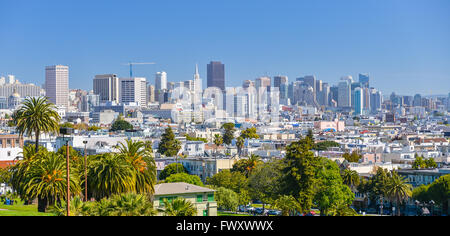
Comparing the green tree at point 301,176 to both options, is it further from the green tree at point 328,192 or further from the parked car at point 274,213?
the parked car at point 274,213

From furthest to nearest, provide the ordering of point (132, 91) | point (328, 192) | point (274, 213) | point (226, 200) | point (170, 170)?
point (132, 91)
point (170, 170)
point (226, 200)
point (274, 213)
point (328, 192)

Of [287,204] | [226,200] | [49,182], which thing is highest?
[49,182]

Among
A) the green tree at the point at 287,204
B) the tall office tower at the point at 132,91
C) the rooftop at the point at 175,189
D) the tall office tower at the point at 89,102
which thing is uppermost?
the tall office tower at the point at 132,91

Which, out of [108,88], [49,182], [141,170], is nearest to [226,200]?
[141,170]

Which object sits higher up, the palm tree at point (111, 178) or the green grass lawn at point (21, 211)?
the palm tree at point (111, 178)

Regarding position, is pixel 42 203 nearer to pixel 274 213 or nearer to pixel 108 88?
pixel 274 213

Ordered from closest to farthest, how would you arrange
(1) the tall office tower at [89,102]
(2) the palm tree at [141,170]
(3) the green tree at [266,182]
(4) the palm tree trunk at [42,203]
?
(4) the palm tree trunk at [42,203], (2) the palm tree at [141,170], (3) the green tree at [266,182], (1) the tall office tower at [89,102]

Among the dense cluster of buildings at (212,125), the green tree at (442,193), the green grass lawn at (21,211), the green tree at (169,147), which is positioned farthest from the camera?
the green tree at (169,147)

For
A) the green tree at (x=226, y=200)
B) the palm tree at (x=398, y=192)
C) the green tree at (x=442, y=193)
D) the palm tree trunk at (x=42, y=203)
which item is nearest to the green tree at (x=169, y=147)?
the green tree at (x=226, y=200)
